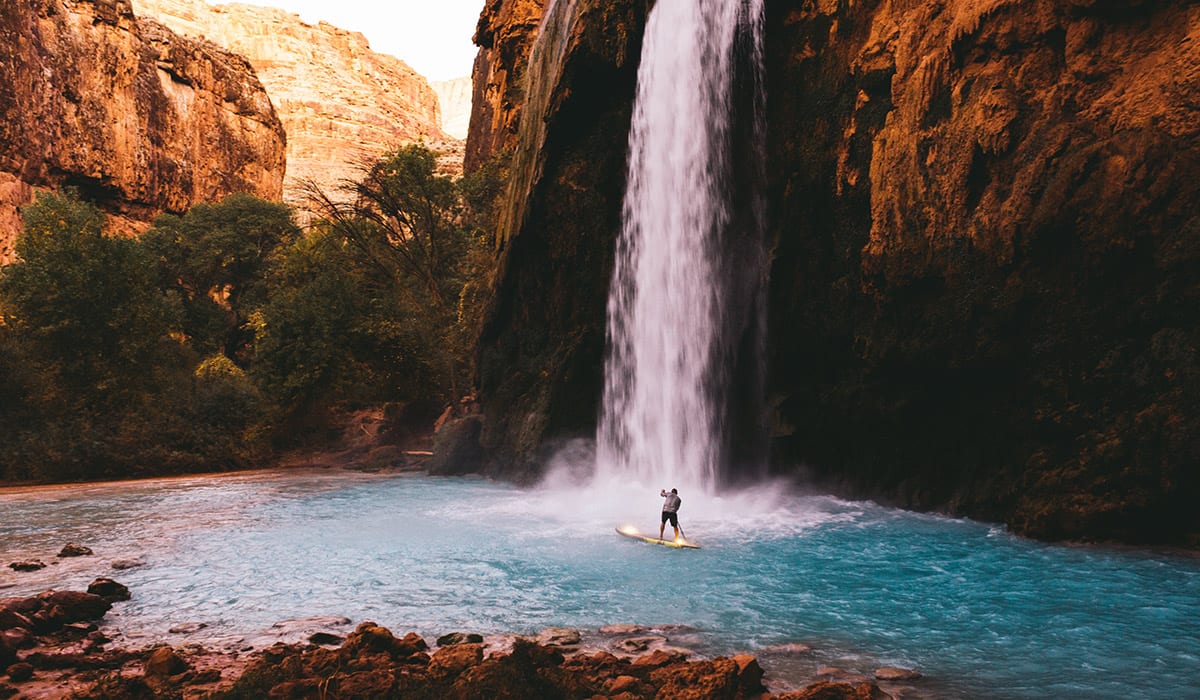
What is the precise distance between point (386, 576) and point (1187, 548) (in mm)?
9666

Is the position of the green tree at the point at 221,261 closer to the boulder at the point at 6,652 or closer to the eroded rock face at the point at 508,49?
the eroded rock face at the point at 508,49

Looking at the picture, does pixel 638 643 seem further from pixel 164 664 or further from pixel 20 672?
pixel 20 672

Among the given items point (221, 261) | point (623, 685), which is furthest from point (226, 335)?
point (623, 685)

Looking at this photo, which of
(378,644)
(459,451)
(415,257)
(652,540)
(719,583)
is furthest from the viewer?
(415,257)

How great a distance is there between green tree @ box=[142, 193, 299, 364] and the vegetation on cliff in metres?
0.32

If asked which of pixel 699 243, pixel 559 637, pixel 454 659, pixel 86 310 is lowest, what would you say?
pixel 559 637

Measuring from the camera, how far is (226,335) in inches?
1598

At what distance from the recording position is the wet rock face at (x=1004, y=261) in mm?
9141

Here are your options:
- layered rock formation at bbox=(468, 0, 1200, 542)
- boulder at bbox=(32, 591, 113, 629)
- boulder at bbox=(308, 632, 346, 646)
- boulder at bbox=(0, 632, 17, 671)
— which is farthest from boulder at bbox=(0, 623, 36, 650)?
layered rock formation at bbox=(468, 0, 1200, 542)

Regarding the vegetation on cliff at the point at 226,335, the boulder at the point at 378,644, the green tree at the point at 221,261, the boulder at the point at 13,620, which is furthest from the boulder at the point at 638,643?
the green tree at the point at 221,261

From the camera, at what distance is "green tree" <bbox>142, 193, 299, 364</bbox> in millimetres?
40281

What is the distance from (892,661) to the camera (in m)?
5.52

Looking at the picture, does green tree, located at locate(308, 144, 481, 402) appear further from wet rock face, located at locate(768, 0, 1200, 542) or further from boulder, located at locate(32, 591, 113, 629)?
boulder, located at locate(32, 591, 113, 629)

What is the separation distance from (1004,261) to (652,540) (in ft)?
20.9
